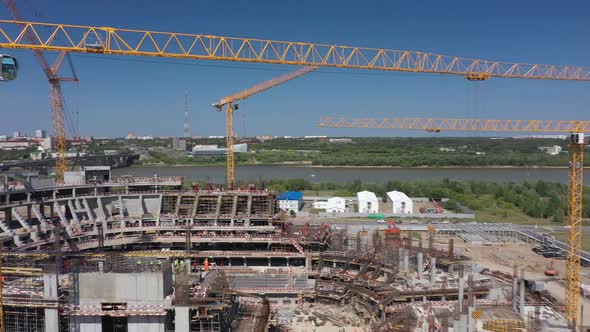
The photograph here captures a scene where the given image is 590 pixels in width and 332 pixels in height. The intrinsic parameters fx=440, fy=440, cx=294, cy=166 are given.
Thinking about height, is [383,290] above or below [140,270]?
below

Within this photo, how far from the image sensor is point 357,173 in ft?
346

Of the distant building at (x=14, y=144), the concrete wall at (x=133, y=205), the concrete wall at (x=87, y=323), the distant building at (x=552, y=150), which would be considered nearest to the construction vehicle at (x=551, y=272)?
the concrete wall at (x=87, y=323)

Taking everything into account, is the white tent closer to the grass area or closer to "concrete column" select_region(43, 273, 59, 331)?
the grass area

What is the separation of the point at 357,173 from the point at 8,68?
9072 cm

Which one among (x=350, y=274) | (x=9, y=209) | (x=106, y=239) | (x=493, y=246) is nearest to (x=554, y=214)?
(x=493, y=246)

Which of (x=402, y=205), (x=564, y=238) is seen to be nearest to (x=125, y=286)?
(x=564, y=238)

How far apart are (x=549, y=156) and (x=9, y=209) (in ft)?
380

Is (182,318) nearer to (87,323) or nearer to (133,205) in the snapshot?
(87,323)

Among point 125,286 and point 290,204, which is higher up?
point 125,286

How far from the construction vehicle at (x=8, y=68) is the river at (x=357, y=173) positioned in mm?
69184

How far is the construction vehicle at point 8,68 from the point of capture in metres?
18.7

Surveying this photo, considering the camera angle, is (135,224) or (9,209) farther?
(135,224)

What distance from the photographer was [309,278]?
29.0 metres

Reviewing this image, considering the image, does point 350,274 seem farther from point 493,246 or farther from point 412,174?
point 412,174
